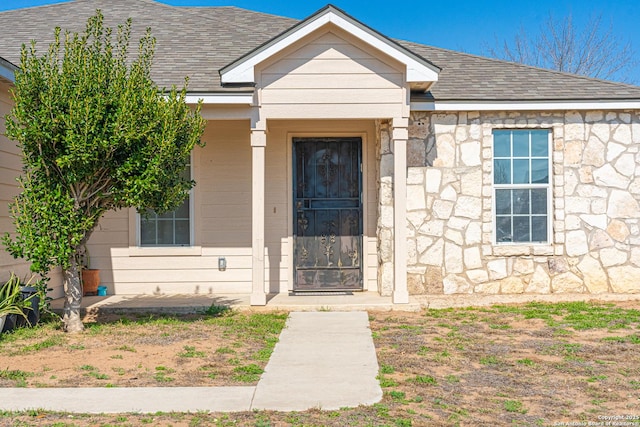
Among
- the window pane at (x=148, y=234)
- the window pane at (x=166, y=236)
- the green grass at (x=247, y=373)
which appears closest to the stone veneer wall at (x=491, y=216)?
the window pane at (x=166, y=236)

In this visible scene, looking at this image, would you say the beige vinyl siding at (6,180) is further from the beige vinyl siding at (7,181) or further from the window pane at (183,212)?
the window pane at (183,212)

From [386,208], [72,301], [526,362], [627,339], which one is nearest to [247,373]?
[526,362]

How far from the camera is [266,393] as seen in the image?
521 cm

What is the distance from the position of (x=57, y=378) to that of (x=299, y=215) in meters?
5.28

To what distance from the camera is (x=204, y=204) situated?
1038 cm

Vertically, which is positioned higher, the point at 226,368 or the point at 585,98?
the point at 585,98

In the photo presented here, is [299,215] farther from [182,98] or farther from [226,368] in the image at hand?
[226,368]

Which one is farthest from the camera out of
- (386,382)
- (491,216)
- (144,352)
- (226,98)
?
(491,216)

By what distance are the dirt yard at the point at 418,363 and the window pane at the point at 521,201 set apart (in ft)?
5.34

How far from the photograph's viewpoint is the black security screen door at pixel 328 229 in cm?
1044

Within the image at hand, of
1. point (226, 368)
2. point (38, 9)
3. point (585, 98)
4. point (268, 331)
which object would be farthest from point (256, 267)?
point (38, 9)

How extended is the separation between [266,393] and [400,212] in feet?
14.3

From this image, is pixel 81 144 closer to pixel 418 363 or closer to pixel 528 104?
pixel 418 363

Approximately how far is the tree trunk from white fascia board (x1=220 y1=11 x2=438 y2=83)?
10.4 ft
